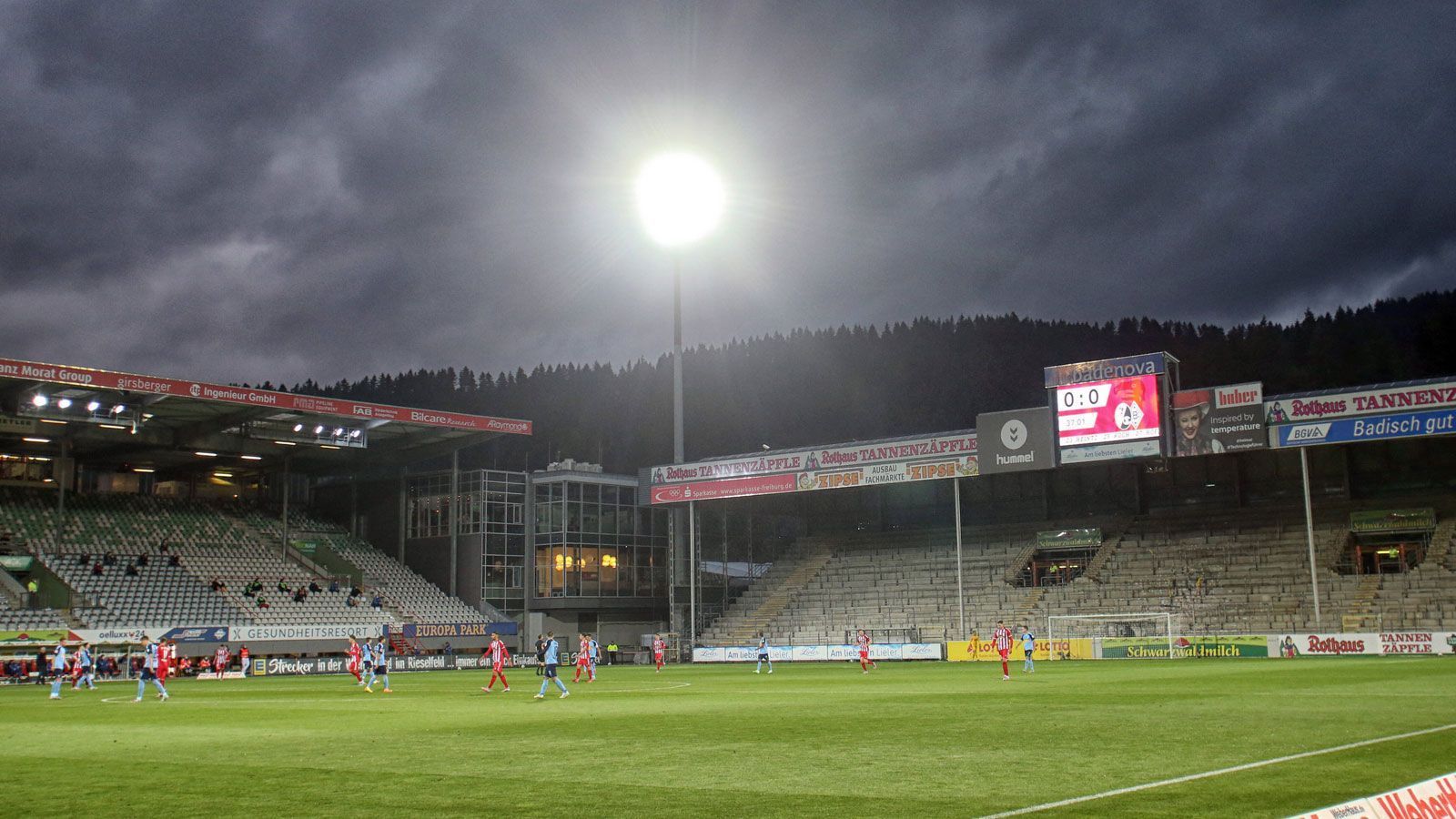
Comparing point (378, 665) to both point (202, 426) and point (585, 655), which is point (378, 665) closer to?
point (585, 655)

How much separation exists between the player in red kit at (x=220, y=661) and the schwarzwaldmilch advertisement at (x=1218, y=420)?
140ft

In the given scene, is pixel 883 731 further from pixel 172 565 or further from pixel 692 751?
pixel 172 565

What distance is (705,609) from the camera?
77750 millimetres

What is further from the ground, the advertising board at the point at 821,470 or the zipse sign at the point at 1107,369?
the zipse sign at the point at 1107,369

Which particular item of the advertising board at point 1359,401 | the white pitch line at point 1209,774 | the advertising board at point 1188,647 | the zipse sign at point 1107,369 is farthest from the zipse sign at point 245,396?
the white pitch line at point 1209,774

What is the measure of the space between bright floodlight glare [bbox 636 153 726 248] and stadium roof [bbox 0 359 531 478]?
15.4 metres

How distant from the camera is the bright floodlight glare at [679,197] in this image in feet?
201

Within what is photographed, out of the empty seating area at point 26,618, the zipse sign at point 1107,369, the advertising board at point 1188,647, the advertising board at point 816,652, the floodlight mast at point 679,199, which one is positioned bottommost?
the advertising board at point 816,652

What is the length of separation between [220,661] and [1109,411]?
4061 centimetres

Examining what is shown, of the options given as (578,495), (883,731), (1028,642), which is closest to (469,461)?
(578,495)

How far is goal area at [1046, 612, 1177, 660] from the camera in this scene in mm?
54625

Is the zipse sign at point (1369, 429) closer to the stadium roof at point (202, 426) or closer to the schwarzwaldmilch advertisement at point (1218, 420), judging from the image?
the schwarzwaldmilch advertisement at point (1218, 420)

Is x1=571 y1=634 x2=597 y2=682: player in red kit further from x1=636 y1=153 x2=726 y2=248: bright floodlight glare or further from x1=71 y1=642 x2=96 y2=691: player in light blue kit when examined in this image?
x1=636 y1=153 x2=726 y2=248: bright floodlight glare

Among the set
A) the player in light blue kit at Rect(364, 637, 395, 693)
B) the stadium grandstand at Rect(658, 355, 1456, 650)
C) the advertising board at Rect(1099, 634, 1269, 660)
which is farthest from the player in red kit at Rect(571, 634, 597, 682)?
the advertising board at Rect(1099, 634, 1269, 660)
